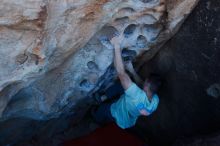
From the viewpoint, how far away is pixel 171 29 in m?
2.58

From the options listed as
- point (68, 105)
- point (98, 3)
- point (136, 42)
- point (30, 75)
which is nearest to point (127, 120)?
point (68, 105)

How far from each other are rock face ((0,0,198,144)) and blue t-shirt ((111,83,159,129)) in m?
0.20

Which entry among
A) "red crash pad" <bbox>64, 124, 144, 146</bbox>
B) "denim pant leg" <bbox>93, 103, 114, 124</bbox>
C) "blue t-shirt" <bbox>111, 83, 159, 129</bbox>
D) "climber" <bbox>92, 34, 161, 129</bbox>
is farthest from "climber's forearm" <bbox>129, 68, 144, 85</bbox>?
"red crash pad" <bbox>64, 124, 144, 146</bbox>

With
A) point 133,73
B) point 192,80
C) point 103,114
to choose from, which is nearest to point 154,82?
point 133,73

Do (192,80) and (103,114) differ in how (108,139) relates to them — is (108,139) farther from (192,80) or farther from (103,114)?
(192,80)

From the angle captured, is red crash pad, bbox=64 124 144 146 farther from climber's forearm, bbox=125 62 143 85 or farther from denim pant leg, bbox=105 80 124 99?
climber's forearm, bbox=125 62 143 85

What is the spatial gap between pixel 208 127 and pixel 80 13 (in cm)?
129

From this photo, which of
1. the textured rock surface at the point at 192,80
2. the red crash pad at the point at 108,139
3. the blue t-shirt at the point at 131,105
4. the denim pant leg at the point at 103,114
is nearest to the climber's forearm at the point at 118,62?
the blue t-shirt at the point at 131,105

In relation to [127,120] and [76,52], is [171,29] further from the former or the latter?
[127,120]

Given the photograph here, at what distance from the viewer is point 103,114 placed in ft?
10.6

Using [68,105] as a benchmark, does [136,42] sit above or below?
above

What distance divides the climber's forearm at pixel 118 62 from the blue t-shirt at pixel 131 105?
120mm

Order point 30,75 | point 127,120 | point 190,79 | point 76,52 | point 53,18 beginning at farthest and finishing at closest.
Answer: point 127,120 < point 190,79 < point 76,52 < point 30,75 < point 53,18

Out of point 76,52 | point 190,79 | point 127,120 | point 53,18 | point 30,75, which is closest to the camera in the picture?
point 53,18
